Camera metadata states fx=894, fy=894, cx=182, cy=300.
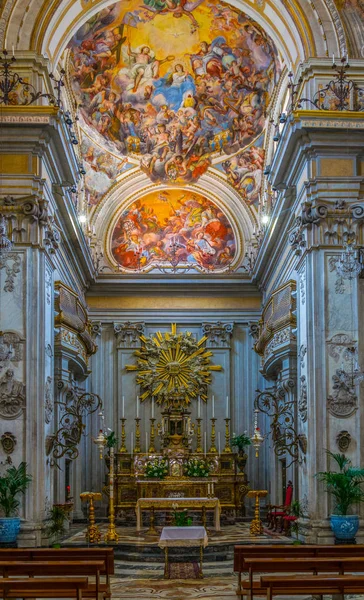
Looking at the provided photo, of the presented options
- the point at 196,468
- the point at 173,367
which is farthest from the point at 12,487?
the point at 173,367

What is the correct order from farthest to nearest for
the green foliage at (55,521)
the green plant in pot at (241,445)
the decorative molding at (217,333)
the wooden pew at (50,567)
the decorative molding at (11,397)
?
the decorative molding at (217,333) → the green plant in pot at (241,445) → the green foliage at (55,521) → the decorative molding at (11,397) → the wooden pew at (50,567)

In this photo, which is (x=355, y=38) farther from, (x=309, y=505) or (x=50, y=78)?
(x=309, y=505)

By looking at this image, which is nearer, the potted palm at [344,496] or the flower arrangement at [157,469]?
the potted palm at [344,496]

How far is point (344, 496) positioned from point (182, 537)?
3580 millimetres

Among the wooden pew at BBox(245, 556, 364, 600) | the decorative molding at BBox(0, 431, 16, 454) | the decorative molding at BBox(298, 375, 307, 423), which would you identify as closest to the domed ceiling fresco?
the decorative molding at BBox(298, 375, 307, 423)

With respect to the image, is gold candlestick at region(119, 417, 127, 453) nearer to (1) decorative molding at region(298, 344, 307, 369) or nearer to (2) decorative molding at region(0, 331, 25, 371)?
(1) decorative molding at region(298, 344, 307, 369)

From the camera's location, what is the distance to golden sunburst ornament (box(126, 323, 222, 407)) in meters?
30.7

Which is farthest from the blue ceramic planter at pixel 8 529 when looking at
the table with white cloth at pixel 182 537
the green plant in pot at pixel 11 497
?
the table with white cloth at pixel 182 537

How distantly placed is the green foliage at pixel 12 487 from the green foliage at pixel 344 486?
5900 mm

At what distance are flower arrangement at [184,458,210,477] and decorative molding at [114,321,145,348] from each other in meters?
5.76

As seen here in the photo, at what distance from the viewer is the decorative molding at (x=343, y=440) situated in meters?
18.3

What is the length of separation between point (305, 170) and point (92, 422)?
45.4 ft

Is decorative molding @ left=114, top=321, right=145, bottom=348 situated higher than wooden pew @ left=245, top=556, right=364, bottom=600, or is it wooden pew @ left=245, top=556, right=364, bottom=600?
decorative molding @ left=114, top=321, right=145, bottom=348

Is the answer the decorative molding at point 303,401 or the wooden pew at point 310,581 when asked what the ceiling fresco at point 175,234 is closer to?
the decorative molding at point 303,401
